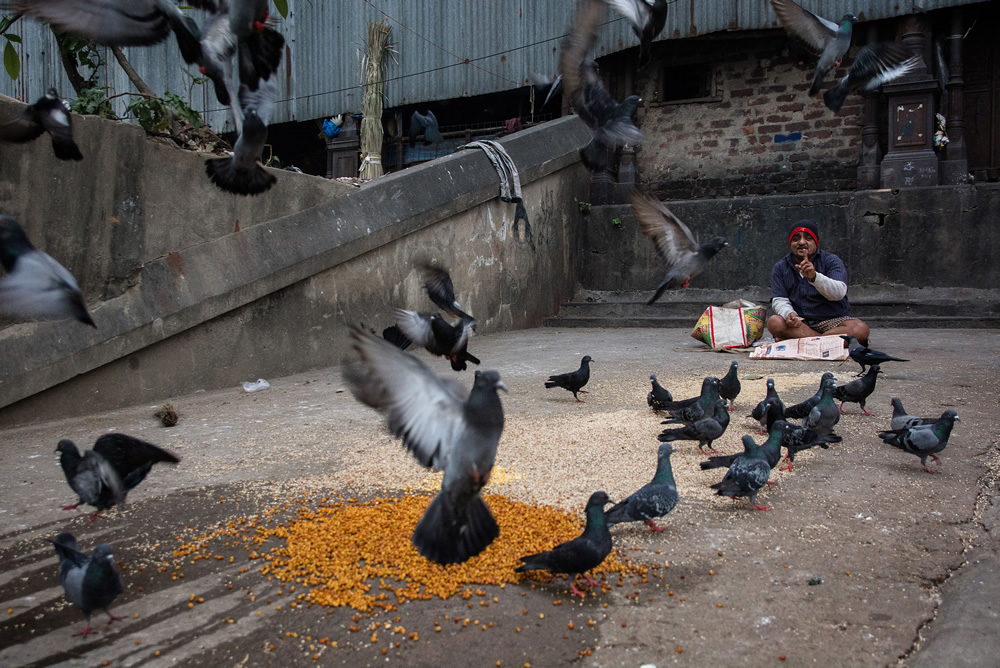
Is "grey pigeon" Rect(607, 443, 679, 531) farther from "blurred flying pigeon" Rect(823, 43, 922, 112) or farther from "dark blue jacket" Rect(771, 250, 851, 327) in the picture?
"dark blue jacket" Rect(771, 250, 851, 327)

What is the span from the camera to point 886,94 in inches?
425

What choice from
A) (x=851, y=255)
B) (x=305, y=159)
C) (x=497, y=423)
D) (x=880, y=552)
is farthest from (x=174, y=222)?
(x=305, y=159)

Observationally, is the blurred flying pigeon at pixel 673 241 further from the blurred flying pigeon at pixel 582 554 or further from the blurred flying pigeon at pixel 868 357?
the blurred flying pigeon at pixel 582 554

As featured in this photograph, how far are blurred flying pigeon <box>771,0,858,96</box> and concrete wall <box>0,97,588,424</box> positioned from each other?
14.1ft

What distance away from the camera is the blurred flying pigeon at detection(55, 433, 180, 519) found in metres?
2.98

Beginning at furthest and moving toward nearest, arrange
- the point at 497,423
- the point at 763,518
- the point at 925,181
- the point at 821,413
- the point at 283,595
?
the point at 925,181 < the point at 821,413 < the point at 763,518 < the point at 283,595 < the point at 497,423

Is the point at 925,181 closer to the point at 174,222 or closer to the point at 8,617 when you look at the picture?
the point at 174,222

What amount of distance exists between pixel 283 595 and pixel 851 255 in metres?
9.61

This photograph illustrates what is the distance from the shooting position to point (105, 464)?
9.77 ft

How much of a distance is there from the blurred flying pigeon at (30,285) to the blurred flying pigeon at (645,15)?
2.39m

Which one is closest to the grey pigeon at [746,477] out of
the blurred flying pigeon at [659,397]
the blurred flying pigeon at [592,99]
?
the blurred flying pigeon at [659,397]

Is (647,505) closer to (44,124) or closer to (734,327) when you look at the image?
(44,124)

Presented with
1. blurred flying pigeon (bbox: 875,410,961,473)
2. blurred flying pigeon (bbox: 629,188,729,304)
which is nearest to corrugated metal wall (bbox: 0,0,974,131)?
blurred flying pigeon (bbox: 629,188,729,304)

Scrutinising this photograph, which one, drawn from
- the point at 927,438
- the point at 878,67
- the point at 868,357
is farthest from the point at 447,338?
the point at 868,357
